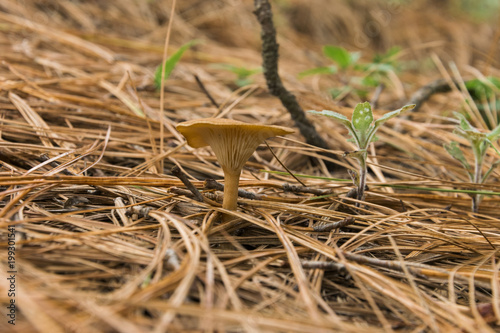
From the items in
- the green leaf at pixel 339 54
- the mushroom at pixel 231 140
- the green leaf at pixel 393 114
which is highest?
the green leaf at pixel 339 54

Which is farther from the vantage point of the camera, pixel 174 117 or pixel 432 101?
pixel 432 101

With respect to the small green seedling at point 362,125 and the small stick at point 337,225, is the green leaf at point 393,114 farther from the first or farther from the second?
the small stick at point 337,225

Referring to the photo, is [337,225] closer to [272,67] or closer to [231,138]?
[231,138]

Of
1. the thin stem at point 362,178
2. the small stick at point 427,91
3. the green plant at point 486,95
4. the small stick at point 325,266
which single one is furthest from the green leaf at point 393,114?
the green plant at point 486,95

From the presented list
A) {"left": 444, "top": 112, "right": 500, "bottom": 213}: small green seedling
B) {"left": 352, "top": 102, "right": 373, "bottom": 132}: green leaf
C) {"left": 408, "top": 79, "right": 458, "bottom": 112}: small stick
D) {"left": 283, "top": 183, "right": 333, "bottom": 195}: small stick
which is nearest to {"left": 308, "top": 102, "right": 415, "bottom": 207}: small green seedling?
{"left": 352, "top": 102, "right": 373, "bottom": 132}: green leaf

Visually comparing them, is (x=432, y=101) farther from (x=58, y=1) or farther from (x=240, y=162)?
(x=58, y=1)

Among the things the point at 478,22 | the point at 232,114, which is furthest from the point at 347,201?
the point at 478,22

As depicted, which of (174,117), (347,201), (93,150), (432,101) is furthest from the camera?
(432,101)
